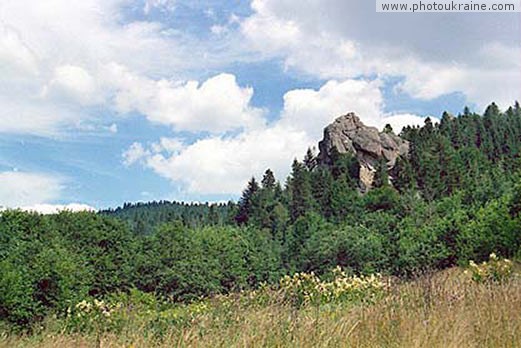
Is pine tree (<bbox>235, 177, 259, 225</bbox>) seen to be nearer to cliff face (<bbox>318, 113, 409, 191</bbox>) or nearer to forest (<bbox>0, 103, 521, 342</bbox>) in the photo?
forest (<bbox>0, 103, 521, 342</bbox>)

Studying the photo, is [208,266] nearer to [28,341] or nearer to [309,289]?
[309,289]

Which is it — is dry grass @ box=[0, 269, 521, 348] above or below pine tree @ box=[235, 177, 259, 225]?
below

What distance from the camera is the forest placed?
38.1 meters

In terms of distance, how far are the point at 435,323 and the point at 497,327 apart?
555 millimetres

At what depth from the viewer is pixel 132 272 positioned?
57219mm

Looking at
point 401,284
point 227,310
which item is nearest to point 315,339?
point 227,310

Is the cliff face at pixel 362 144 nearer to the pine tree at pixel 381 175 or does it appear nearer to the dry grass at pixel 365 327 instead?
the pine tree at pixel 381 175

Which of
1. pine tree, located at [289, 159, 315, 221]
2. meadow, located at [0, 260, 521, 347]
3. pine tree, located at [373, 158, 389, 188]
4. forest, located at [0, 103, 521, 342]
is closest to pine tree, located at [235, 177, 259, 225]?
forest, located at [0, 103, 521, 342]

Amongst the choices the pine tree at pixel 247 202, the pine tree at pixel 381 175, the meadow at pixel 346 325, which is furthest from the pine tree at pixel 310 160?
the meadow at pixel 346 325

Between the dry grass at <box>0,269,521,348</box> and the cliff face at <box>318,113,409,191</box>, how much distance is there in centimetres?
8365

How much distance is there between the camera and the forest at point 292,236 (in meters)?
38.1

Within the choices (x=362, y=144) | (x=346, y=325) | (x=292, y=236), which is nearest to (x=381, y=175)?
(x=362, y=144)

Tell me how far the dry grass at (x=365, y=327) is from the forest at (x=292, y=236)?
1171 mm

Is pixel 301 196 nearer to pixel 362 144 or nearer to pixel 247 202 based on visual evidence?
pixel 247 202
